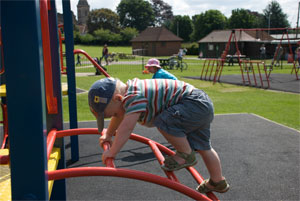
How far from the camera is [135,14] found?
322ft

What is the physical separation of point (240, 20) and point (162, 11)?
124ft

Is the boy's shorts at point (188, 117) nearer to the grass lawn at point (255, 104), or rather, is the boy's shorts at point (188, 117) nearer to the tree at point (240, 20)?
the grass lawn at point (255, 104)

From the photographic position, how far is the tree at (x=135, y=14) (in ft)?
321

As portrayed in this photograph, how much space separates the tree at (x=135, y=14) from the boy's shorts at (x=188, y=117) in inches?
3851

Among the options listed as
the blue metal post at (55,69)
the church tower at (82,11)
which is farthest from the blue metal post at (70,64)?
the church tower at (82,11)

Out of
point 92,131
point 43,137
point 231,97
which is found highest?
point 43,137

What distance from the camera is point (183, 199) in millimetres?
3410

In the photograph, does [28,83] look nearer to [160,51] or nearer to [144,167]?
[144,167]

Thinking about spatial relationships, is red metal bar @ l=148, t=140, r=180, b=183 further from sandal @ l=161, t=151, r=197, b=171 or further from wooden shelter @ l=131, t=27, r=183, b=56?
wooden shelter @ l=131, t=27, r=183, b=56

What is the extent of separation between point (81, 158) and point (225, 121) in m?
3.33

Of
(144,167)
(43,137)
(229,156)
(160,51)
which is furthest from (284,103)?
(160,51)

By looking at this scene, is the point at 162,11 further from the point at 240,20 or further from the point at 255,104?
the point at 255,104

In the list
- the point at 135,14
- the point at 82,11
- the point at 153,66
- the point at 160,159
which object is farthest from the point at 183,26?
the point at 160,159

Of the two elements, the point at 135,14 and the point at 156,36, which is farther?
the point at 135,14
